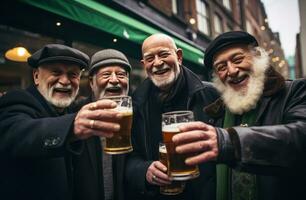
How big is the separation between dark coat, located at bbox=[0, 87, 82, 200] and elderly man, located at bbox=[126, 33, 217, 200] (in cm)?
61

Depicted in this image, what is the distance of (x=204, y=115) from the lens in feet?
8.30

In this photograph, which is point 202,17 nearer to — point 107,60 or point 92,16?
point 92,16

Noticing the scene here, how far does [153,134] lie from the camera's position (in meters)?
2.71

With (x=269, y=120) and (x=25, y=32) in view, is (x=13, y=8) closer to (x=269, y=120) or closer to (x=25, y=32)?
(x=25, y=32)

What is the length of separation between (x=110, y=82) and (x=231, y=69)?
4.21 feet

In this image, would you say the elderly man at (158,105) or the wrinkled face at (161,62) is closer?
the elderly man at (158,105)

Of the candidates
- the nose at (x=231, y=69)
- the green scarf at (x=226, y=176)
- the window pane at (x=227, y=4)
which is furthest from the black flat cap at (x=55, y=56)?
the window pane at (x=227, y=4)

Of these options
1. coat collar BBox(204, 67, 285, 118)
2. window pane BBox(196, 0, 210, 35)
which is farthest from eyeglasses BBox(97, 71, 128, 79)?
window pane BBox(196, 0, 210, 35)

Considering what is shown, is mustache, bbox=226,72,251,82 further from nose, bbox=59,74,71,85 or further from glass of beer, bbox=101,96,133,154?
nose, bbox=59,74,71,85

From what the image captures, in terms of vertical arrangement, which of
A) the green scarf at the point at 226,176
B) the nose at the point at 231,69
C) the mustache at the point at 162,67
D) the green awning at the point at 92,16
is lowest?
the green scarf at the point at 226,176

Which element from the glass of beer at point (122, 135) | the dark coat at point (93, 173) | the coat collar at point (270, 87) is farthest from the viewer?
the dark coat at point (93, 173)

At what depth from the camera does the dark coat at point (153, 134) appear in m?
2.23

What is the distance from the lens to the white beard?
2.02 m

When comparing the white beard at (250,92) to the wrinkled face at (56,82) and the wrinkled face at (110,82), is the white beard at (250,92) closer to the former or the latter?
the wrinkled face at (110,82)
